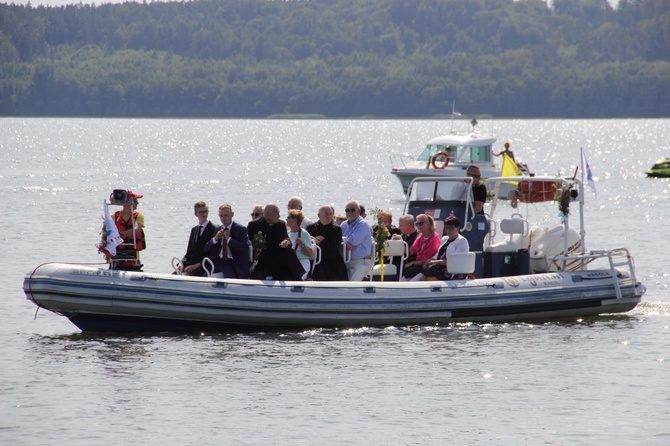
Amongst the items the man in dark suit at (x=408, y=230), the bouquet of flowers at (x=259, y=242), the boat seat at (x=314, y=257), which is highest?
the man in dark suit at (x=408, y=230)

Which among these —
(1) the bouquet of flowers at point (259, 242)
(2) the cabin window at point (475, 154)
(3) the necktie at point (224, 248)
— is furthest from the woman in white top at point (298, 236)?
(2) the cabin window at point (475, 154)

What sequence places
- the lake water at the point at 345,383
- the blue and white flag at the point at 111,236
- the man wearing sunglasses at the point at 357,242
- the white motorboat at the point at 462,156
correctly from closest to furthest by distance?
the lake water at the point at 345,383, the blue and white flag at the point at 111,236, the man wearing sunglasses at the point at 357,242, the white motorboat at the point at 462,156

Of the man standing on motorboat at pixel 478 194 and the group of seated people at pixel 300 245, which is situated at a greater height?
the man standing on motorboat at pixel 478 194

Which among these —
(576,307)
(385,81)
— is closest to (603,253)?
(576,307)

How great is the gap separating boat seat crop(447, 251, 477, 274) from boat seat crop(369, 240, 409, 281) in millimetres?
648

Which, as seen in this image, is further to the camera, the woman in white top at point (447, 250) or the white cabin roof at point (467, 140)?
the white cabin roof at point (467, 140)

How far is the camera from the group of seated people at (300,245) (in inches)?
611

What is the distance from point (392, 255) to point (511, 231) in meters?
1.69

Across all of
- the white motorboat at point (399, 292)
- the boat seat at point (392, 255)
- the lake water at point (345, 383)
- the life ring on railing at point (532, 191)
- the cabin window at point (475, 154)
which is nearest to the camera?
the lake water at point (345, 383)

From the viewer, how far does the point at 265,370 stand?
1418 cm

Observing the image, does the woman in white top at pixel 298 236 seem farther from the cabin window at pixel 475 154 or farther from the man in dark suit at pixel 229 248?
the cabin window at pixel 475 154

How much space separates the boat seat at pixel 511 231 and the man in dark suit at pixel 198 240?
388cm

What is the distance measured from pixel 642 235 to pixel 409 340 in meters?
18.0

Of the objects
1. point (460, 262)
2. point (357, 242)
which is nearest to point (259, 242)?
point (357, 242)
